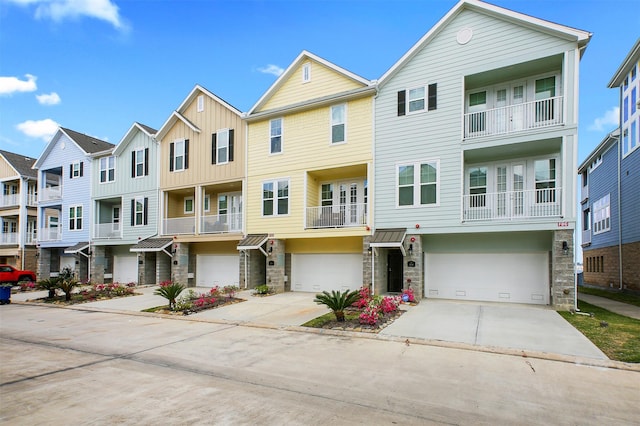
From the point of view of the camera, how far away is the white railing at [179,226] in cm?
2170

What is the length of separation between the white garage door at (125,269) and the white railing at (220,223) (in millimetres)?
7160

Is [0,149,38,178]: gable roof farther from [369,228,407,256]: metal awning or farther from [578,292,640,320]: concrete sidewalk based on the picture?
[578,292,640,320]: concrete sidewalk

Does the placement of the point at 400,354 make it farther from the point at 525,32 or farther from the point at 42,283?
the point at 42,283

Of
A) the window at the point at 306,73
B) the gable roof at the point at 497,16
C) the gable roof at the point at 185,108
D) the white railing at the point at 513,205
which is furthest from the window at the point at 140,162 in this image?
the white railing at the point at 513,205

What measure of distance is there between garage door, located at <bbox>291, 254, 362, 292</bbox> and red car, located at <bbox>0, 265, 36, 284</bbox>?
2117 cm

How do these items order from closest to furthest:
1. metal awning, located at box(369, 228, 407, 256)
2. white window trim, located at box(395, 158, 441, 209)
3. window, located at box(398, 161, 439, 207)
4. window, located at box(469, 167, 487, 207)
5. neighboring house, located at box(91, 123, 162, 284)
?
metal awning, located at box(369, 228, 407, 256)
white window trim, located at box(395, 158, 441, 209)
window, located at box(398, 161, 439, 207)
window, located at box(469, 167, 487, 207)
neighboring house, located at box(91, 123, 162, 284)

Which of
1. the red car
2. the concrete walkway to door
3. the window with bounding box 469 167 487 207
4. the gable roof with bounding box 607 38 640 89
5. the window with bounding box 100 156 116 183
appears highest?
the gable roof with bounding box 607 38 640 89

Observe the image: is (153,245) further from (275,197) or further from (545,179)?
(545,179)

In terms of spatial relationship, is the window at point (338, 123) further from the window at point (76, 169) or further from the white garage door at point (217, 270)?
the window at point (76, 169)

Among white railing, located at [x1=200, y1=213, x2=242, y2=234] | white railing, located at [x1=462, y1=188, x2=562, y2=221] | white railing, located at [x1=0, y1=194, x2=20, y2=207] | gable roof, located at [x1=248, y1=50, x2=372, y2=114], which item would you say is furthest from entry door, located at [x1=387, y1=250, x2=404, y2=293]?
white railing, located at [x1=0, y1=194, x2=20, y2=207]

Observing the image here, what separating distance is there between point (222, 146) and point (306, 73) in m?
6.44

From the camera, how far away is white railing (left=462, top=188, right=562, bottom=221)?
522 inches

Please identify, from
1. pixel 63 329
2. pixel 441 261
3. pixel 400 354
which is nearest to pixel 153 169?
pixel 63 329

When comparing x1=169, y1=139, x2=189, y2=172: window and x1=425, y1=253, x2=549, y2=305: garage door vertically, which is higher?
x1=169, y1=139, x2=189, y2=172: window
